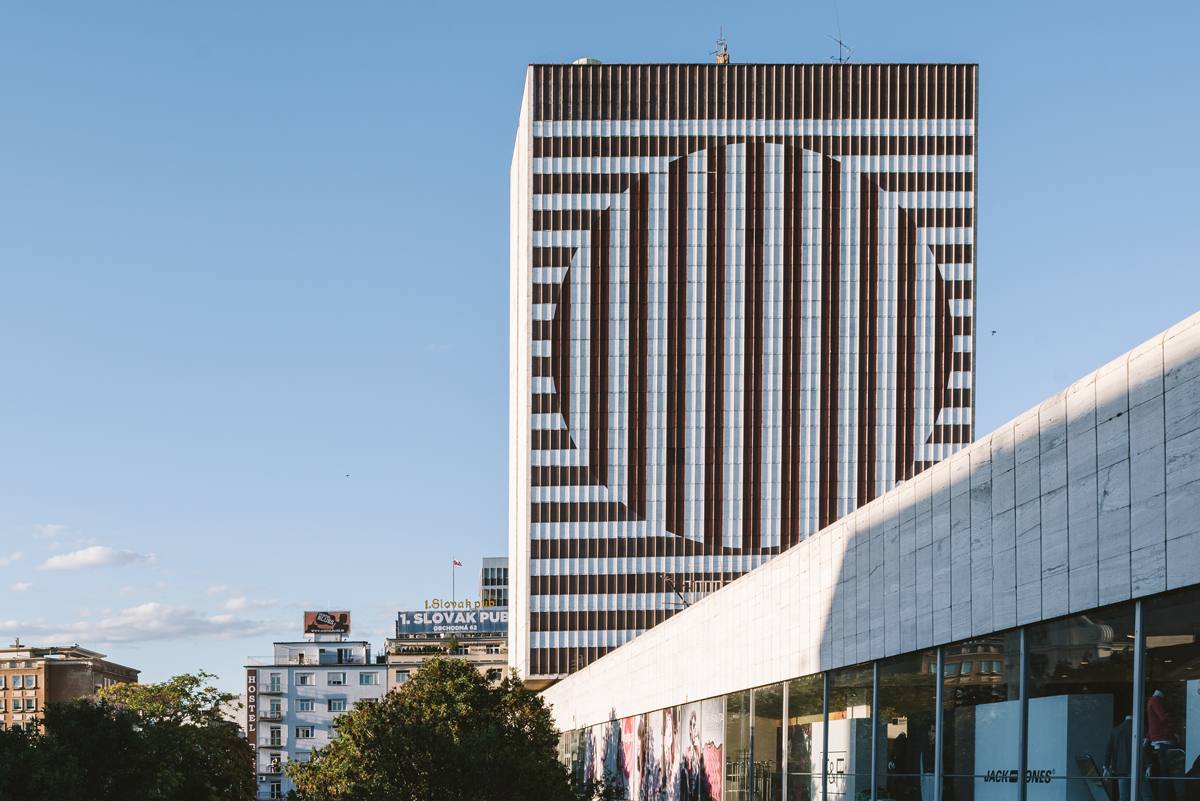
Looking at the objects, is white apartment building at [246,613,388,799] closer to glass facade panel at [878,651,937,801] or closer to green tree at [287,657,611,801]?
green tree at [287,657,611,801]

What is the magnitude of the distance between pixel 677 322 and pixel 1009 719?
112677mm

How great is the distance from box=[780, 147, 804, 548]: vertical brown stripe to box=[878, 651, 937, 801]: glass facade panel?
106 m

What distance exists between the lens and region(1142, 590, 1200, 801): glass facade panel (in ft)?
54.8

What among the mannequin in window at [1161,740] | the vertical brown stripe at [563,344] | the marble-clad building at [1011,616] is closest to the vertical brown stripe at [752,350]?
the vertical brown stripe at [563,344]

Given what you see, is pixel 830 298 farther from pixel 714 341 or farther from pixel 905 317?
pixel 714 341

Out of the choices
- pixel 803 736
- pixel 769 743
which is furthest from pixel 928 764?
pixel 769 743

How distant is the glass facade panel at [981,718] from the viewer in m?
21.2

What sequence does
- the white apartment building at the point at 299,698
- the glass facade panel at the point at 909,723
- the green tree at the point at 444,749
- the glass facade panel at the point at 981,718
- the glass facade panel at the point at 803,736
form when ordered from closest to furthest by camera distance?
the glass facade panel at the point at 981,718, the glass facade panel at the point at 909,723, the glass facade panel at the point at 803,736, the green tree at the point at 444,749, the white apartment building at the point at 299,698

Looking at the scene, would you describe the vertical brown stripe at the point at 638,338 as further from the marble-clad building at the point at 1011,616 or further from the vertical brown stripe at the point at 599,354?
the marble-clad building at the point at 1011,616

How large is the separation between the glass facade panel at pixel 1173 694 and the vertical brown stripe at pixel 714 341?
4521 inches

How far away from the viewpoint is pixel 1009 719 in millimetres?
21359

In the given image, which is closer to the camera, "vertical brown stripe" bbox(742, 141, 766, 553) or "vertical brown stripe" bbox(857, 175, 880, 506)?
"vertical brown stripe" bbox(742, 141, 766, 553)

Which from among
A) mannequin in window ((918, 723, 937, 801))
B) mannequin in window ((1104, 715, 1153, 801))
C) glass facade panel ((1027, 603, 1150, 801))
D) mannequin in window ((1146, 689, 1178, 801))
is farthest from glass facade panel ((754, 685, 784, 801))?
mannequin in window ((1146, 689, 1178, 801))

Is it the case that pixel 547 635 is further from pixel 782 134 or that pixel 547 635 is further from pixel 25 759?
pixel 25 759
